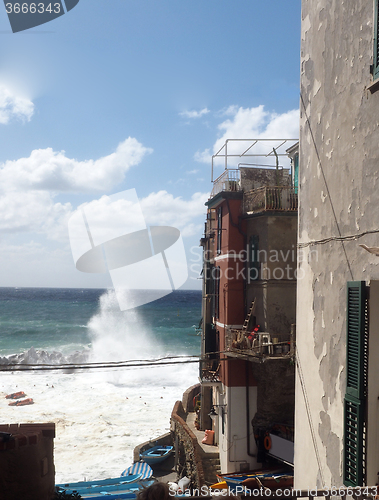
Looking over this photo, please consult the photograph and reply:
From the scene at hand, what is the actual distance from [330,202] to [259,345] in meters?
11.1

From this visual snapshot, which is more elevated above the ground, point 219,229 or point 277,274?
point 219,229

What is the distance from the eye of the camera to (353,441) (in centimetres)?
515

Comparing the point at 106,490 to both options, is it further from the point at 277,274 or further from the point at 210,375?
the point at 277,274

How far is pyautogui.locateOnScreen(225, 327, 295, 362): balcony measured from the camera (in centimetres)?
1628

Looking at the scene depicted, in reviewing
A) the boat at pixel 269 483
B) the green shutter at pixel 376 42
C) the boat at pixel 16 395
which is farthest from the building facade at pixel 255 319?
the boat at pixel 16 395

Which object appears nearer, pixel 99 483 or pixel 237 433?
pixel 99 483

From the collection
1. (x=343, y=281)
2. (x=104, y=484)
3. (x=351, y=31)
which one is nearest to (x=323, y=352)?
(x=343, y=281)

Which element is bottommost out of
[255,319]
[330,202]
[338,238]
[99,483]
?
[99,483]

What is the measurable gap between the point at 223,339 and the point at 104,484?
770cm

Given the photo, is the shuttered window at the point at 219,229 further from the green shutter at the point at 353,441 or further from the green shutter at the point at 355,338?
the green shutter at the point at 353,441

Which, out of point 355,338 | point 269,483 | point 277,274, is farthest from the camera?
point 277,274

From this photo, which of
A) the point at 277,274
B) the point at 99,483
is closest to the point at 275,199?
the point at 277,274

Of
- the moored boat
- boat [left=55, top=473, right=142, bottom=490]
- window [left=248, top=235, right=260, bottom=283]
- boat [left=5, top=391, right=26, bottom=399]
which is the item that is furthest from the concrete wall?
boat [left=5, top=391, right=26, bottom=399]

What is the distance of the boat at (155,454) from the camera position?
2217cm
